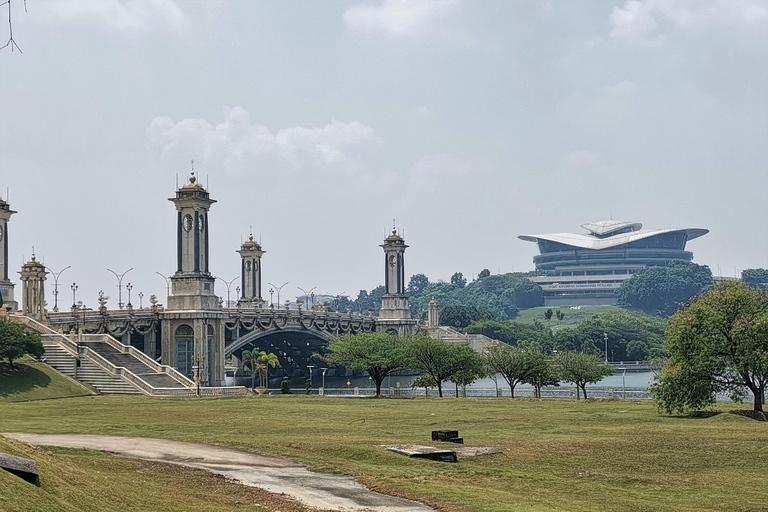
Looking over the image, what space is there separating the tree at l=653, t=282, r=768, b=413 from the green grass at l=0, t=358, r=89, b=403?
37756 mm

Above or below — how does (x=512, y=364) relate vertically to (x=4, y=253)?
below

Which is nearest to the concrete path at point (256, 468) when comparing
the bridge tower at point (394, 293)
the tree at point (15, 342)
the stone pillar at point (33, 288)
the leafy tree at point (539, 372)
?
the tree at point (15, 342)

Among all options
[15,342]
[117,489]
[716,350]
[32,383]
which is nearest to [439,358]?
[32,383]

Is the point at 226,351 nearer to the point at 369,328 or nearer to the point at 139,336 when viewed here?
the point at 139,336

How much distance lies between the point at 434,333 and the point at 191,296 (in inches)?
3155

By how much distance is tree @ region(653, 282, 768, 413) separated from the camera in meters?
54.4

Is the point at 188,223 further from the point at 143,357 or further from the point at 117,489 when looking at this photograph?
the point at 117,489

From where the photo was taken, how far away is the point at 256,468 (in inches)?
1280

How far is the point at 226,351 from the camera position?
339 ft

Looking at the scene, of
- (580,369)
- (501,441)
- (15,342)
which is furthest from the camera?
(580,369)

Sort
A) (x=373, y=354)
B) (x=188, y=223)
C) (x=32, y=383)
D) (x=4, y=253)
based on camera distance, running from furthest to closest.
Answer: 1. (x=4, y=253)
2. (x=188, y=223)
3. (x=373, y=354)
4. (x=32, y=383)

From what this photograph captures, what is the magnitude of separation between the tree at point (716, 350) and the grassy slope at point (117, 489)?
3096cm

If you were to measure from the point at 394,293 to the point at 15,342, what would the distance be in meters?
76.9

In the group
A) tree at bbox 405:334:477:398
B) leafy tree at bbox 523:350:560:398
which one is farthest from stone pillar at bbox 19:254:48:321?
leafy tree at bbox 523:350:560:398
